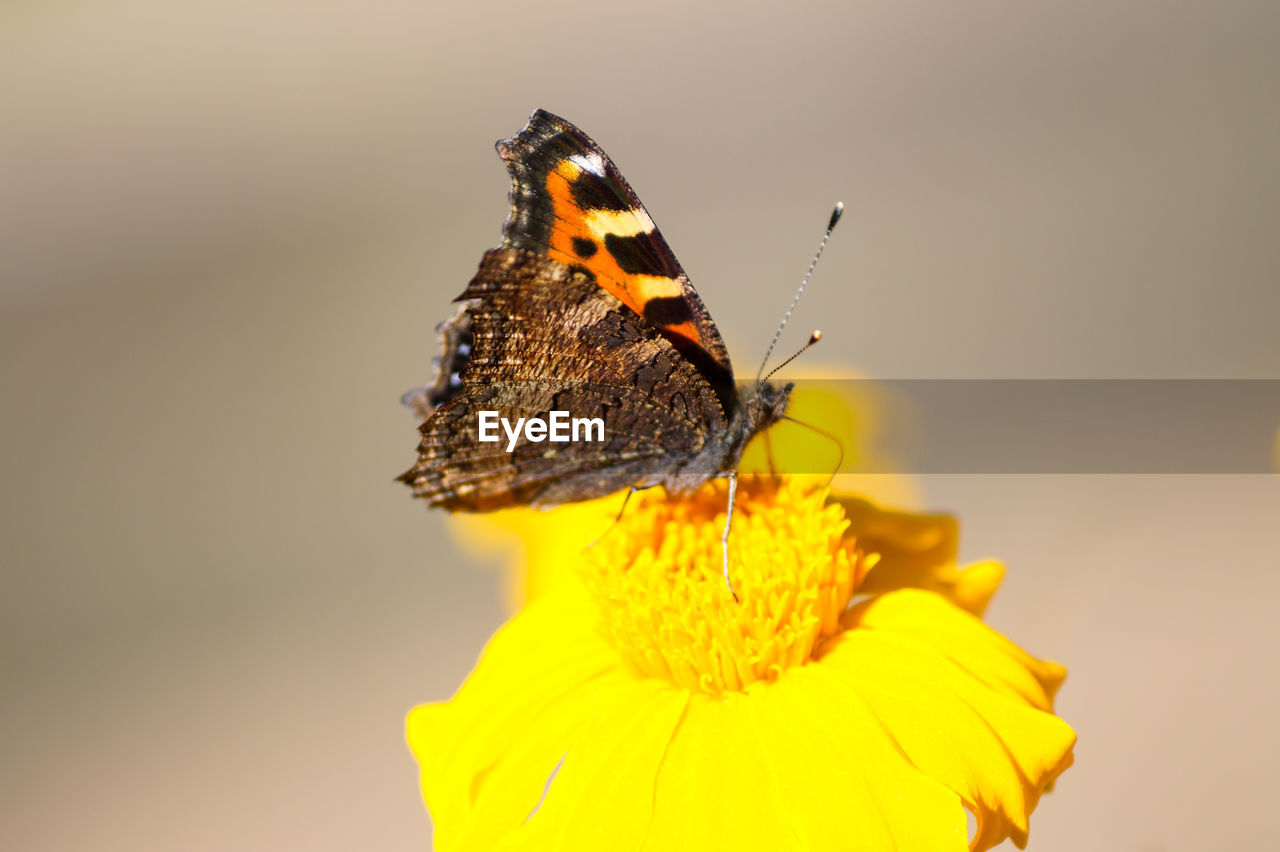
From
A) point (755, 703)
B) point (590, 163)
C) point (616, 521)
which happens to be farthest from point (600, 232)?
point (755, 703)

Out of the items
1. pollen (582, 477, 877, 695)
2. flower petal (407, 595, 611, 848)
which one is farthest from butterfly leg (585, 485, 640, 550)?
flower petal (407, 595, 611, 848)

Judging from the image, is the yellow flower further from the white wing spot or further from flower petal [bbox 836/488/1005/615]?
the white wing spot

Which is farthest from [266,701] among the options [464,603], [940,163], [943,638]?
[940,163]

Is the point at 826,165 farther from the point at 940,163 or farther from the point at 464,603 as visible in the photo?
the point at 464,603

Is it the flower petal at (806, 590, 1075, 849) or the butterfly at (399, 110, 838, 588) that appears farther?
the butterfly at (399, 110, 838, 588)

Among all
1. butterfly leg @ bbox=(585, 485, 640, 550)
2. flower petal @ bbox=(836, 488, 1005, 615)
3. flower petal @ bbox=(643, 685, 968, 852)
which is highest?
butterfly leg @ bbox=(585, 485, 640, 550)

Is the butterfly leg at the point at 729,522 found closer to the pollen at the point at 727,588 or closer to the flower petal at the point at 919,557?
the pollen at the point at 727,588

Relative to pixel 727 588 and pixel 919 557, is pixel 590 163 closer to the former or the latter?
pixel 727 588
